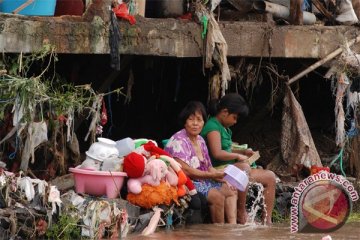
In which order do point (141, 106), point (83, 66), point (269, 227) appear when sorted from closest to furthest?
point (269, 227), point (83, 66), point (141, 106)

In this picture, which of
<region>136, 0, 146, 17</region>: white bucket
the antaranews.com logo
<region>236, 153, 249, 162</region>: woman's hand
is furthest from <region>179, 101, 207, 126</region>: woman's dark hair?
<region>136, 0, 146, 17</region>: white bucket

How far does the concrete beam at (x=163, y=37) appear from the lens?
34.7 feet

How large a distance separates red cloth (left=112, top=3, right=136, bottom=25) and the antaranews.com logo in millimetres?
2460

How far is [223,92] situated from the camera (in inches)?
490

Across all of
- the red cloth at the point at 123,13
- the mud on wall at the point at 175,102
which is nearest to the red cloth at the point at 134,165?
the red cloth at the point at 123,13

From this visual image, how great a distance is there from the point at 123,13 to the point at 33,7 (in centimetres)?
98

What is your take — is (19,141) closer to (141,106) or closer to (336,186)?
(336,186)

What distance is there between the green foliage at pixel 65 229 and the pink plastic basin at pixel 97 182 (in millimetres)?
674

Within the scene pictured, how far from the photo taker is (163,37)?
38.8ft

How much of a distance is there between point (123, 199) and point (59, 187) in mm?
790

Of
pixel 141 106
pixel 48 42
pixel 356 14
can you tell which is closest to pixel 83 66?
pixel 48 42

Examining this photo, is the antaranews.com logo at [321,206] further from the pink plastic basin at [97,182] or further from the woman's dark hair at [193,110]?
the pink plastic basin at [97,182]

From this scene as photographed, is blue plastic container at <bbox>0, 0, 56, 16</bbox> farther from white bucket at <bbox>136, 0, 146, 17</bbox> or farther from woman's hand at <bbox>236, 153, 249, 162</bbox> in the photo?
woman's hand at <bbox>236, 153, 249, 162</bbox>

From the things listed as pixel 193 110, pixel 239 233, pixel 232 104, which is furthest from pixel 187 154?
pixel 239 233
